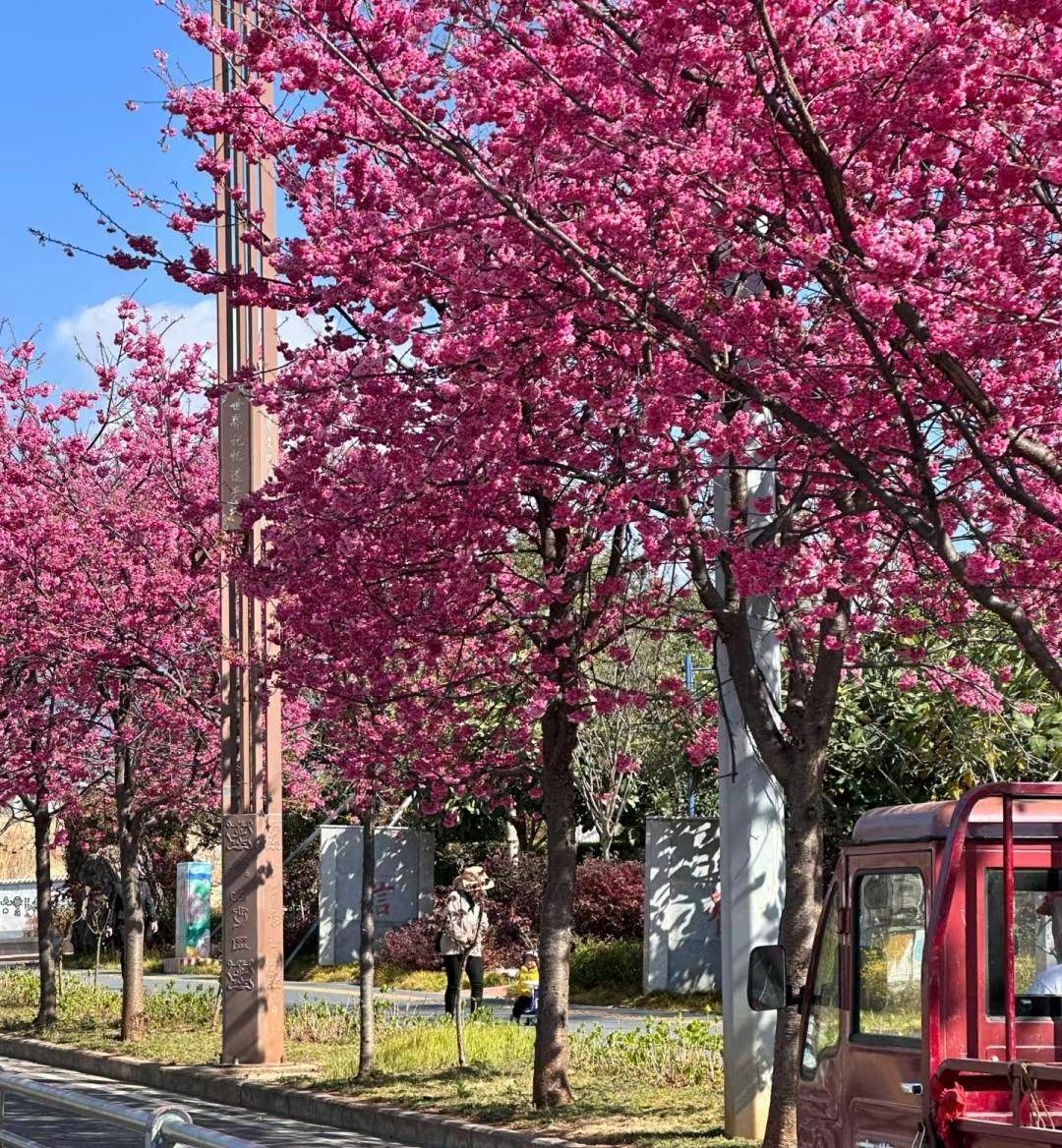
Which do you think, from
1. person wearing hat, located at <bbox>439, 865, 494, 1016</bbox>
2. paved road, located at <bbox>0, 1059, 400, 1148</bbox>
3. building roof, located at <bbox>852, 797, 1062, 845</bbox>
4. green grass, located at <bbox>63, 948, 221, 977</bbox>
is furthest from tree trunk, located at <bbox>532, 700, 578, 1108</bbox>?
green grass, located at <bbox>63, 948, 221, 977</bbox>

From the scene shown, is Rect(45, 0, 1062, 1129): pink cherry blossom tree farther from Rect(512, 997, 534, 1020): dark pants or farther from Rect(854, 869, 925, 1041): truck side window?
Rect(512, 997, 534, 1020): dark pants

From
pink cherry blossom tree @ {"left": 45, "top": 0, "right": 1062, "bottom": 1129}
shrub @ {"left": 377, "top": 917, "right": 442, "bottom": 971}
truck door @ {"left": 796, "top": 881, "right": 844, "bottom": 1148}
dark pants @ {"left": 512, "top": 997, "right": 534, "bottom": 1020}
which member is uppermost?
pink cherry blossom tree @ {"left": 45, "top": 0, "right": 1062, "bottom": 1129}

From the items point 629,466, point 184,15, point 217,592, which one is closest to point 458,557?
point 629,466

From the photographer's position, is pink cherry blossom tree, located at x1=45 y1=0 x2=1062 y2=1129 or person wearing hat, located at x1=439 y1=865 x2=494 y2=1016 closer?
pink cherry blossom tree, located at x1=45 y1=0 x2=1062 y2=1129

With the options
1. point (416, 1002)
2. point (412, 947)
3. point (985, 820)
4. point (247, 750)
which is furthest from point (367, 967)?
point (412, 947)

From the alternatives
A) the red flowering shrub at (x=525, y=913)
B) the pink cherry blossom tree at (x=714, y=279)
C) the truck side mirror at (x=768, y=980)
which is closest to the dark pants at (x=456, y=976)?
the red flowering shrub at (x=525, y=913)

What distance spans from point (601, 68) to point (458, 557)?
5.27 metres

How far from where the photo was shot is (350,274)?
1140 centimetres

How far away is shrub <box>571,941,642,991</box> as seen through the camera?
28.8 metres

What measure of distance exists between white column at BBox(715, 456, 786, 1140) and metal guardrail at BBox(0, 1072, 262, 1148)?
6.21m

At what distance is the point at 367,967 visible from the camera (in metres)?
18.1

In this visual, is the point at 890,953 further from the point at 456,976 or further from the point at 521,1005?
the point at 521,1005

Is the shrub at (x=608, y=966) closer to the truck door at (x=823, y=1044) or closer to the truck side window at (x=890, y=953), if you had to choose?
the truck door at (x=823, y=1044)

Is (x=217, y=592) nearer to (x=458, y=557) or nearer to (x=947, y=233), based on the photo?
(x=458, y=557)
